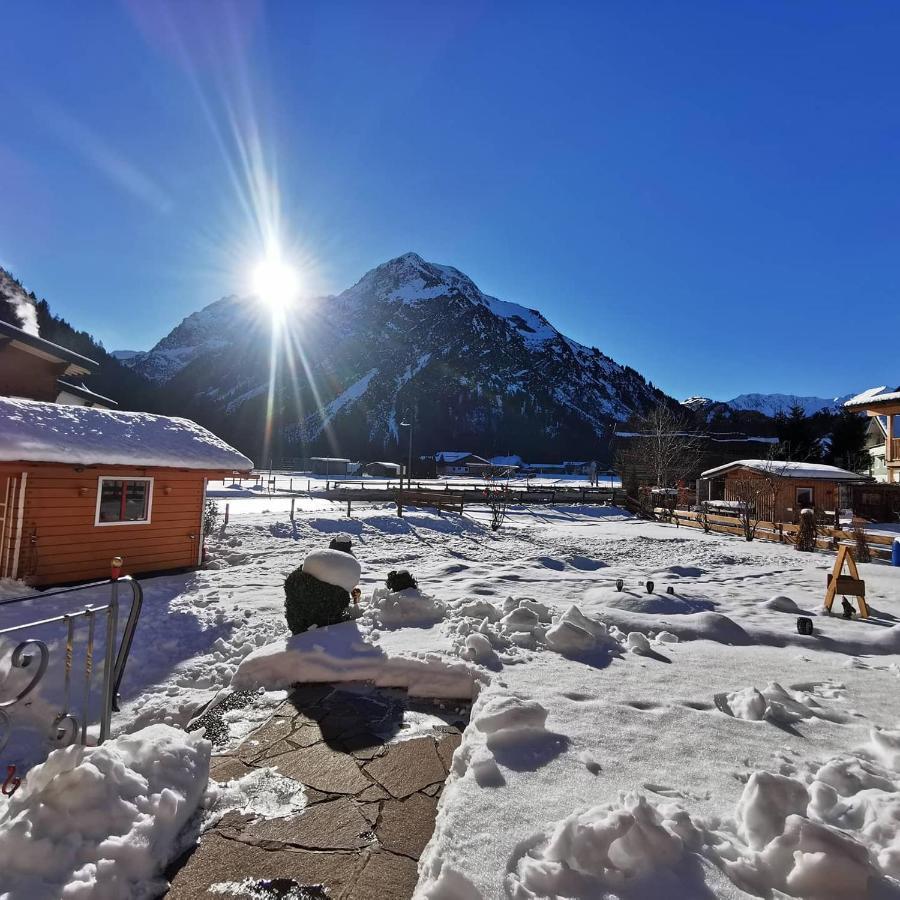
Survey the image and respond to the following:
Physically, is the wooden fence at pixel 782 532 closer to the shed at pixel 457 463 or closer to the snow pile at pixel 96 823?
the snow pile at pixel 96 823

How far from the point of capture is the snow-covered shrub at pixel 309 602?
6.53 metres

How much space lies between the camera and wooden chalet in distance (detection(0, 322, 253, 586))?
915cm

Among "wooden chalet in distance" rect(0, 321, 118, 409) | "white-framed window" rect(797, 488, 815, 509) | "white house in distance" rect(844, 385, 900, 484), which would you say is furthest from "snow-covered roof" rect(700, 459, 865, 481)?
"wooden chalet in distance" rect(0, 321, 118, 409)

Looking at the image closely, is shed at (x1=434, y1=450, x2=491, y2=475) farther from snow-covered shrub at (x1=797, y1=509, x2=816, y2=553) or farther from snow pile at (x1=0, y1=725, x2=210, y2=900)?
snow pile at (x1=0, y1=725, x2=210, y2=900)

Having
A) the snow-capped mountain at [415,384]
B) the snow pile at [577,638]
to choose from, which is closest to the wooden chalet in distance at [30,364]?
the snow pile at [577,638]

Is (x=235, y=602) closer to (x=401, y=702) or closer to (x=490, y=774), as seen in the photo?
(x=401, y=702)

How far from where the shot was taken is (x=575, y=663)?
554 cm

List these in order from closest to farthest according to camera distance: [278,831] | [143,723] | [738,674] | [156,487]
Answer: [278,831] → [143,723] → [738,674] → [156,487]

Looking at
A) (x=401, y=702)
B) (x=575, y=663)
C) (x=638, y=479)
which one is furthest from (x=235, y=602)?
(x=638, y=479)

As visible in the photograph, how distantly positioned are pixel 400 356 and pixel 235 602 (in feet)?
486

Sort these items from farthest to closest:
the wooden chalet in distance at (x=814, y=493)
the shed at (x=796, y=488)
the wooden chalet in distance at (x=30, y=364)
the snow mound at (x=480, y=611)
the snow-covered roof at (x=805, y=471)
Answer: the snow-covered roof at (x=805, y=471) < the shed at (x=796, y=488) < the wooden chalet in distance at (x=814, y=493) < the wooden chalet in distance at (x=30, y=364) < the snow mound at (x=480, y=611)

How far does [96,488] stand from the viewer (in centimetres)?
1022

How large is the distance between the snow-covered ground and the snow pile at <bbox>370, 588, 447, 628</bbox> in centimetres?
4

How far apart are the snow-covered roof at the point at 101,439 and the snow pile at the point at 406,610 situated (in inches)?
250
